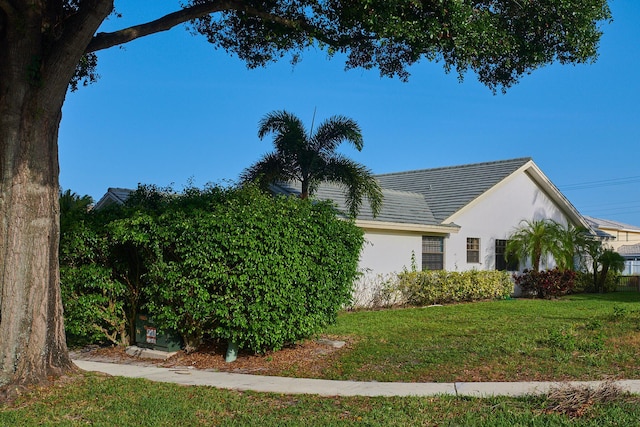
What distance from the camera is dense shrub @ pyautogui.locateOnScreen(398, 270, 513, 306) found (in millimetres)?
20391

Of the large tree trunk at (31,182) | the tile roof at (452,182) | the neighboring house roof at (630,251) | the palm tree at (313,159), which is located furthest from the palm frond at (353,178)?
the neighboring house roof at (630,251)

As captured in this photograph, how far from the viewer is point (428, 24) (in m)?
9.31

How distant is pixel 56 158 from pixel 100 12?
2.10 metres

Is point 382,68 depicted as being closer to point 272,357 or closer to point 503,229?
point 272,357

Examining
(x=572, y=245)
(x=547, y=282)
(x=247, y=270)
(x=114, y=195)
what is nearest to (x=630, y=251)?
(x=572, y=245)

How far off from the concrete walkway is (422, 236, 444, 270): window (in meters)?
13.0

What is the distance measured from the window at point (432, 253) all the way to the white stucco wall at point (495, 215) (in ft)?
0.70

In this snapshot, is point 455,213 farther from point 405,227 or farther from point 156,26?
point 156,26

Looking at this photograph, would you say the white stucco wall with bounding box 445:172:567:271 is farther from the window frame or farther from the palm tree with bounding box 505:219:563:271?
the palm tree with bounding box 505:219:563:271

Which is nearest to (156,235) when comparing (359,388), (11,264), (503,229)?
(11,264)

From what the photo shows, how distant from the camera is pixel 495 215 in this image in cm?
2464

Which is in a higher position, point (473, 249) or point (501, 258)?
point (473, 249)

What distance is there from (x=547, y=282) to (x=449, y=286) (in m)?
4.84

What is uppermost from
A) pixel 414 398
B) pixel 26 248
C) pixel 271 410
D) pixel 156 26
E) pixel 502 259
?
pixel 156 26
